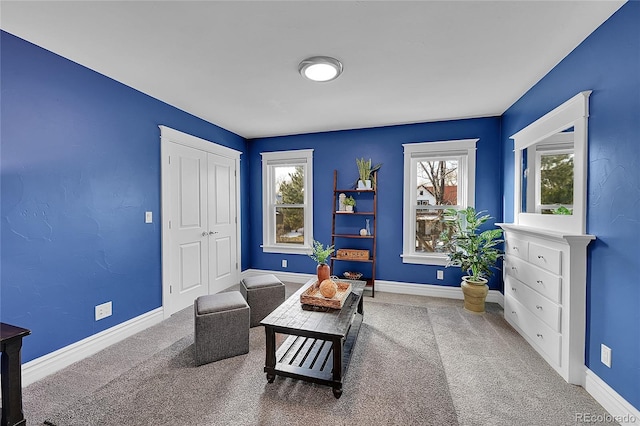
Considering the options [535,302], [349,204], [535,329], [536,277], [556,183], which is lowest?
[535,329]

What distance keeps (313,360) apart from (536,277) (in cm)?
207

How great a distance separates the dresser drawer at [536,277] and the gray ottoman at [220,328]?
8.11ft

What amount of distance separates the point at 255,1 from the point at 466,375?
291 cm

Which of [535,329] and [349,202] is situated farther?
[349,202]

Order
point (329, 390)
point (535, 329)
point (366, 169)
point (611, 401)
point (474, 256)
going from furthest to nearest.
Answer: point (366, 169) < point (474, 256) < point (535, 329) < point (329, 390) < point (611, 401)

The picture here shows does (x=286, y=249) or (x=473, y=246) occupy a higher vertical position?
(x=473, y=246)

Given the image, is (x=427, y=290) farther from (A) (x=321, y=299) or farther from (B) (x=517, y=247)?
(A) (x=321, y=299)

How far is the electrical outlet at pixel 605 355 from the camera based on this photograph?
170 centimetres

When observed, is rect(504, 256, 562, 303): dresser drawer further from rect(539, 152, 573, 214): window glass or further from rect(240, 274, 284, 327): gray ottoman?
rect(240, 274, 284, 327): gray ottoman

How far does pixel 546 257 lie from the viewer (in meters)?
2.22

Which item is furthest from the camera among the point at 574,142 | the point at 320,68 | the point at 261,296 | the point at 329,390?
the point at 261,296

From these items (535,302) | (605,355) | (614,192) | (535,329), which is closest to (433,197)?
(535,302)

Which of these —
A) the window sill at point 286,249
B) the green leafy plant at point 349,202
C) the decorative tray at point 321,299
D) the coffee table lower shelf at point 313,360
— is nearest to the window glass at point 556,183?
the decorative tray at point 321,299

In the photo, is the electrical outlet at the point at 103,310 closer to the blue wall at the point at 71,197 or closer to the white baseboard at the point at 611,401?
the blue wall at the point at 71,197
